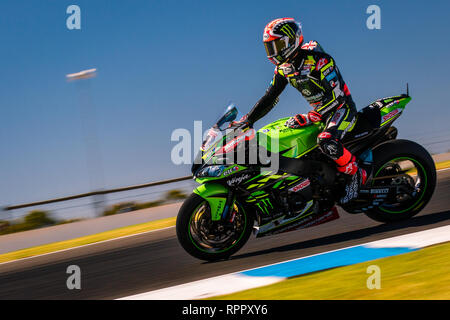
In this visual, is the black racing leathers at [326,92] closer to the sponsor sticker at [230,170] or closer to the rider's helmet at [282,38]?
the rider's helmet at [282,38]

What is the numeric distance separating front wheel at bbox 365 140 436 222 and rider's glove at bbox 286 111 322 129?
31.6 inches

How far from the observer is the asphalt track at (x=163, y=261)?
5.33m

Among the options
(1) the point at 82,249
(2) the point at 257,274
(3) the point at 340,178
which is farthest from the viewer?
(1) the point at 82,249

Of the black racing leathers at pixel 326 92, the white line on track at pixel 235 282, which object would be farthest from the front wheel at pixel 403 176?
the white line on track at pixel 235 282

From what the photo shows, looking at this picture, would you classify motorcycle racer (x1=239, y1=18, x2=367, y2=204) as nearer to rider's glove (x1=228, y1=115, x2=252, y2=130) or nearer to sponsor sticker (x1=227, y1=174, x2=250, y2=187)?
rider's glove (x1=228, y1=115, x2=252, y2=130)

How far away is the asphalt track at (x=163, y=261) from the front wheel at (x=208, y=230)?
0.43ft

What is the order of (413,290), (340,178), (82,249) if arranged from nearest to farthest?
(413,290) < (340,178) < (82,249)

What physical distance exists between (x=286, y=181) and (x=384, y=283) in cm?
199

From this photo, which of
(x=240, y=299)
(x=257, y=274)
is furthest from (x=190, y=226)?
(x=240, y=299)

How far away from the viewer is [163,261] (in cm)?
620

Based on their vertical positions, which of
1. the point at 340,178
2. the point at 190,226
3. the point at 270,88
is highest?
the point at 270,88

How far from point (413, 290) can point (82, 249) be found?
576 cm
